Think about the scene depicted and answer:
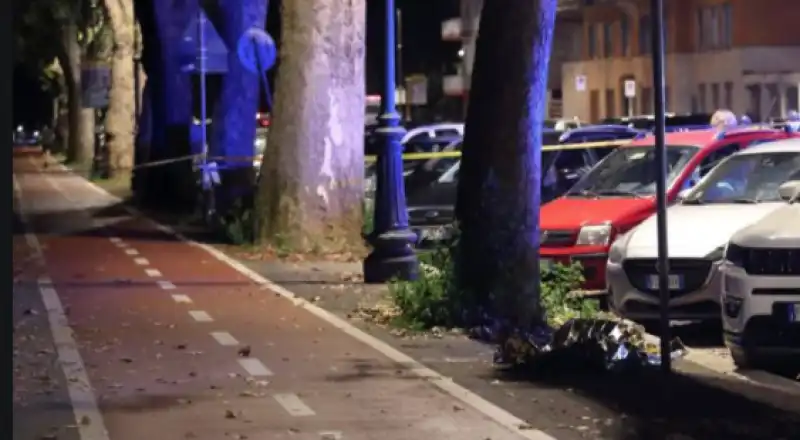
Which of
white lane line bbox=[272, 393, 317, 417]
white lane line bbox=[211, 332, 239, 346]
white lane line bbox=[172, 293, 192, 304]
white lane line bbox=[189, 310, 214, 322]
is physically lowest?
white lane line bbox=[272, 393, 317, 417]

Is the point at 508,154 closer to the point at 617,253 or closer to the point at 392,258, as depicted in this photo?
the point at 617,253

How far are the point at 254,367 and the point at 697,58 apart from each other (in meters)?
47.2

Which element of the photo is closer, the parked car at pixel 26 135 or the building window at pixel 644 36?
the building window at pixel 644 36

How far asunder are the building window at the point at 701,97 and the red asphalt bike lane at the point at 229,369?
128ft

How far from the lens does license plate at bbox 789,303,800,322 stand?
11.1m

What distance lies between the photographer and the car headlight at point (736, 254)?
37.6 ft

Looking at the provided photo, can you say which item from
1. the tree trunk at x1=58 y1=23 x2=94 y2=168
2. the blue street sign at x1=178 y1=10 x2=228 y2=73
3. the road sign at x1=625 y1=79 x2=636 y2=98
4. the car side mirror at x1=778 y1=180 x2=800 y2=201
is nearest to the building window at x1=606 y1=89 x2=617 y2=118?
the road sign at x1=625 y1=79 x2=636 y2=98

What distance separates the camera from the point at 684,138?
17953mm

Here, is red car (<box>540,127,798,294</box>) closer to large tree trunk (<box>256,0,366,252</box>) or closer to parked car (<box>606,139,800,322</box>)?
parked car (<box>606,139,800,322</box>)

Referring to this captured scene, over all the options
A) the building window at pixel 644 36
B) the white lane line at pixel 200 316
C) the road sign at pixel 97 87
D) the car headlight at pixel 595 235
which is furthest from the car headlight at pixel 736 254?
the building window at pixel 644 36

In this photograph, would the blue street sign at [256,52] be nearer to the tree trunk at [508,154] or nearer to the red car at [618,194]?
the red car at [618,194]

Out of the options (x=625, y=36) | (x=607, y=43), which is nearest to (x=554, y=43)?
(x=607, y=43)

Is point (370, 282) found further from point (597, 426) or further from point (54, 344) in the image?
point (597, 426)

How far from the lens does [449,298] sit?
14180mm
